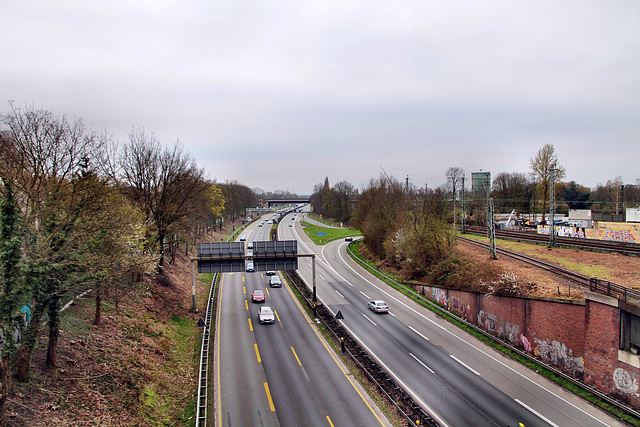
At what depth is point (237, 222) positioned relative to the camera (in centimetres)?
13688

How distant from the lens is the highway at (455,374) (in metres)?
19.1

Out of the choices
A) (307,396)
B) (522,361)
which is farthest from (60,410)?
(522,361)

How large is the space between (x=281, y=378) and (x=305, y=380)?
1.56 metres

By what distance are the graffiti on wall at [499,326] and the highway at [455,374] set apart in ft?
5.48

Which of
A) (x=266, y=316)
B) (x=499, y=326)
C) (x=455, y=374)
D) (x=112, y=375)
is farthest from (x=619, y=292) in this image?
(x=112, y=375)

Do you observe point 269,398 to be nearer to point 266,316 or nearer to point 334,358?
point 334,358

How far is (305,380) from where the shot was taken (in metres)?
23.2

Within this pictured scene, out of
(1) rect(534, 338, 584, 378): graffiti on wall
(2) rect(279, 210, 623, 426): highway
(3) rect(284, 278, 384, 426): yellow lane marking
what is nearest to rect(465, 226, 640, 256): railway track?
(1) rect(534, 338, 584, 378): graffiti on wall

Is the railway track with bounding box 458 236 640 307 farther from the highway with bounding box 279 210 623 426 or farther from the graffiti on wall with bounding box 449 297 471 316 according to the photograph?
the graffiti on wall with bounding box 449 297 471 316

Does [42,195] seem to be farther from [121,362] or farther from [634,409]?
[634,409]

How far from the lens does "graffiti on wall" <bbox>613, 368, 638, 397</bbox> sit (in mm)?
18812

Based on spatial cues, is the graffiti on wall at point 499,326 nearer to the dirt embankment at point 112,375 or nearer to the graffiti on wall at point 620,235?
the dirt embankment at point 112,375

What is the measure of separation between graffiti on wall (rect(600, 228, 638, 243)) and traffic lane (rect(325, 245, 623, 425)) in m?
26.2

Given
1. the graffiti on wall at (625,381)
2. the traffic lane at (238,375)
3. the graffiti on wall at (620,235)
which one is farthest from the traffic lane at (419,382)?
the graffiti on wall at (620,235)
